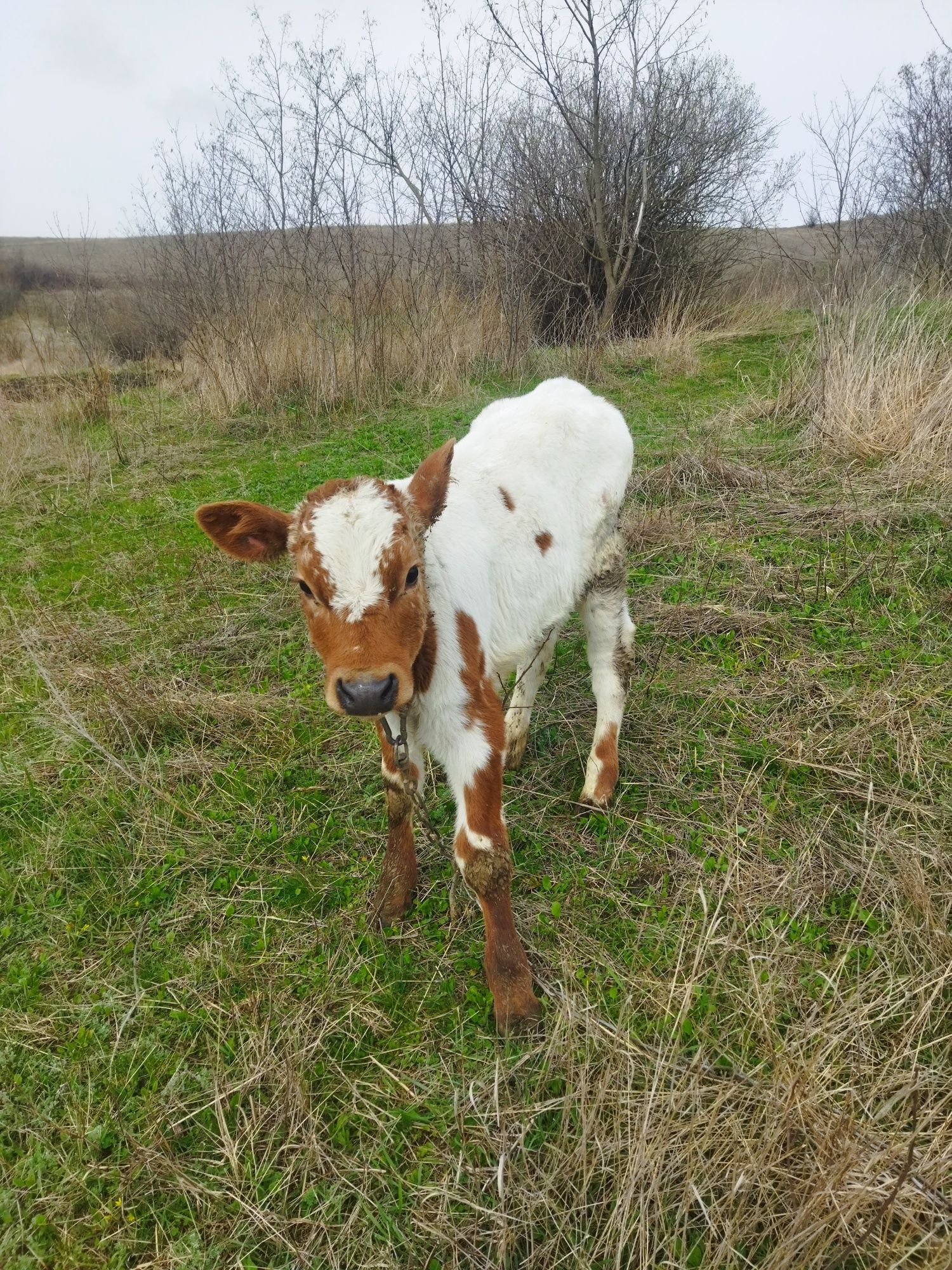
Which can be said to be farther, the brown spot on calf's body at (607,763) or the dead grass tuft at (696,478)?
the dead grass tuft at (696,478)

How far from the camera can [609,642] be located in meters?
3.72

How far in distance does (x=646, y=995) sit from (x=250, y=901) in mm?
1594

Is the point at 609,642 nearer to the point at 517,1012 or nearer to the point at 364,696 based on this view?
the point at 517,1012

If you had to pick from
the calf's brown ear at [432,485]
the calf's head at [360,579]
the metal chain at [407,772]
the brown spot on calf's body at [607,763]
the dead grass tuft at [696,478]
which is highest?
the calf's brown ear at [432,485]

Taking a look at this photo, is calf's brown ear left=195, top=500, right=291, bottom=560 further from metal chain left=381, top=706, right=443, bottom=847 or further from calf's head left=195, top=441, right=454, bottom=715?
metal chain left=381, top=706, right=443, bottom=847

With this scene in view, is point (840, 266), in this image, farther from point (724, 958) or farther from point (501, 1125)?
point (501, 1125)

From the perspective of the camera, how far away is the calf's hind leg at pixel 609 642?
3668mm

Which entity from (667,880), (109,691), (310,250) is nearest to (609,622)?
(667,880)

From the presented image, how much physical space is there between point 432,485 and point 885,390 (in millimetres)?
5806

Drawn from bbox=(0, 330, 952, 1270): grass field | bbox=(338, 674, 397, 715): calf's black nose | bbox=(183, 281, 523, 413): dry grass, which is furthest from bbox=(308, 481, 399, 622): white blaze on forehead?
bbox=(183, 281, 523, 413): dry grass

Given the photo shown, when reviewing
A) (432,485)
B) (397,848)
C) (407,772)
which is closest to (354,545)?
(432,485)

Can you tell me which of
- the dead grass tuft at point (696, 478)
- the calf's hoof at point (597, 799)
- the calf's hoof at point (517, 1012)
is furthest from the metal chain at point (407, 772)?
the dead grass tuft at point (696, 478)

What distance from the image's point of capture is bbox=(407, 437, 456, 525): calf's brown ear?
8.07ft

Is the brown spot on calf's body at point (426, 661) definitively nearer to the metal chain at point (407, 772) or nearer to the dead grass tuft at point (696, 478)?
the metal chain at point (407, 772)
